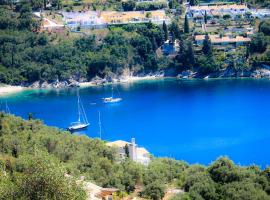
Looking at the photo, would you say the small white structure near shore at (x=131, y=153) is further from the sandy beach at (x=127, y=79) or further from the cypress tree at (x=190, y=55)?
the cypress tree at (x=190, y=55)

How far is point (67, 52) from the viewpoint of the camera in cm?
6712

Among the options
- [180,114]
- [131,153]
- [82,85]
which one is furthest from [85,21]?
[131,153]

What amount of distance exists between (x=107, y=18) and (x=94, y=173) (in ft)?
159

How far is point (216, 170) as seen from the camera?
2423 centimetres

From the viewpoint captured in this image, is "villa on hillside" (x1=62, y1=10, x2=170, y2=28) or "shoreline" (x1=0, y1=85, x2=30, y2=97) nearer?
"shoreline" (x1=0, y1=85, x2=30, y2=97)

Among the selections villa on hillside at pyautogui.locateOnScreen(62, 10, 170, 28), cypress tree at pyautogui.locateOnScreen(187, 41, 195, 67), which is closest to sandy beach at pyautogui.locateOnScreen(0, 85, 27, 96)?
villa on hillside at pyautogui.locateOnScreen(62, 10, 170, 28)

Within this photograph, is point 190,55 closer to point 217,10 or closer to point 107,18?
point 217,10

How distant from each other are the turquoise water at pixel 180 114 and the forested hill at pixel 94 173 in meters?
10.1

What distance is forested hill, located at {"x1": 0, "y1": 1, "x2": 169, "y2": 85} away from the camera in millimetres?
65562

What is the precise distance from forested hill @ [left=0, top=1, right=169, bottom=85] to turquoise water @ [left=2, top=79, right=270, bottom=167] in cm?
330

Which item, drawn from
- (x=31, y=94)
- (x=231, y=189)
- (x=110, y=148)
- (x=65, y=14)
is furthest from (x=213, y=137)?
(x=65, y=14)

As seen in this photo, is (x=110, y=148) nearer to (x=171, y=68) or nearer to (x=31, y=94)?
(x=31, y=94)

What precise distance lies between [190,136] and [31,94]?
81.1 feet

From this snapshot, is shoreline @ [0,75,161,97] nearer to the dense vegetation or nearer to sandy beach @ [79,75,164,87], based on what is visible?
sandy beach @ [79,75,164,87]
